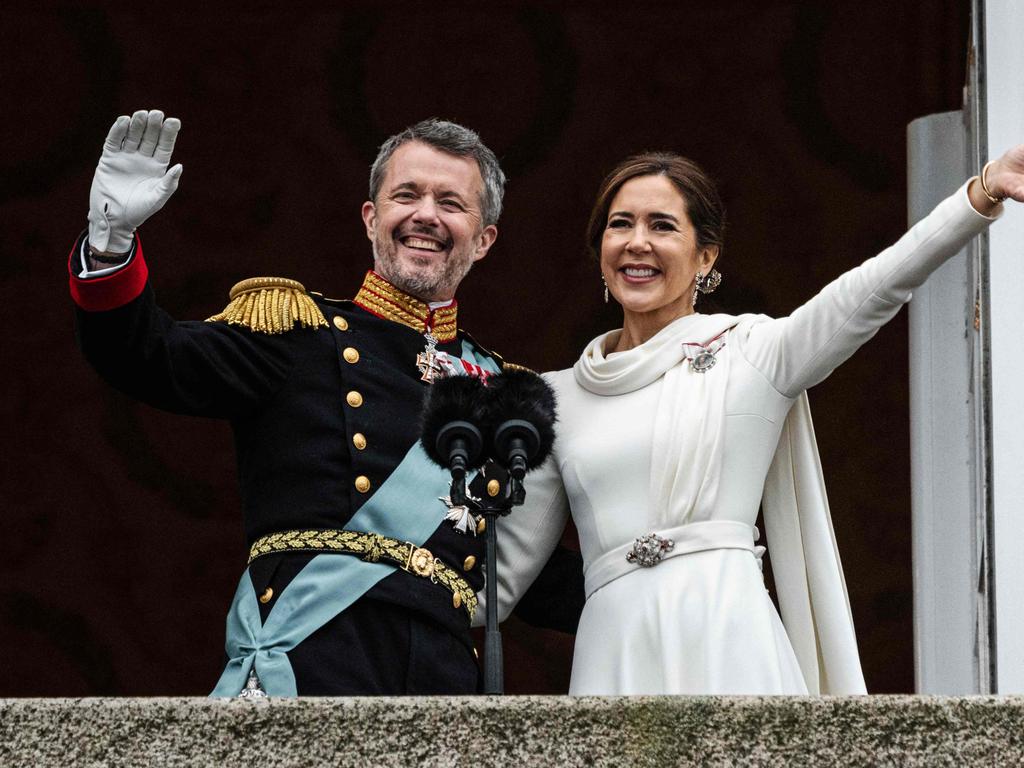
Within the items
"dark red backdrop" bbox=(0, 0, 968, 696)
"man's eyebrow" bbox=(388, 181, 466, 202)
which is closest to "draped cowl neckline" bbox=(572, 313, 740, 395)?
"man's eyebrow" bbox=(388, 181, 466, 202)

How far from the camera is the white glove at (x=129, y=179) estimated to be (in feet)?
11.7

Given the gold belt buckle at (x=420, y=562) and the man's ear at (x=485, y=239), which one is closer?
the gold belt buckle at (x=420, y=562)

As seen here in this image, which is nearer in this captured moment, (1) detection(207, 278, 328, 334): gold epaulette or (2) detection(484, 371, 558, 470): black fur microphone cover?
(2) detection(484, 371, 558, 470): black fur microphone cover

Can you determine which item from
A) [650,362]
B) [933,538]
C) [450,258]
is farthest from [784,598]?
[933,538]

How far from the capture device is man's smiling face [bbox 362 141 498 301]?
4.05m

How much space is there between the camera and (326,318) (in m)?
3.96

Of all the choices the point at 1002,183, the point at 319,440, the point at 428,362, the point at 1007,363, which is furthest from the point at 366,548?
the point at 1007,363

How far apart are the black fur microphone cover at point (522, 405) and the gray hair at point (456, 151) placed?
2.88 ft

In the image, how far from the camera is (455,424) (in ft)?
10.6

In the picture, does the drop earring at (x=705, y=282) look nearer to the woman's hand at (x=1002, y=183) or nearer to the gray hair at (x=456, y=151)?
the gray hair at (x=456, y=151)

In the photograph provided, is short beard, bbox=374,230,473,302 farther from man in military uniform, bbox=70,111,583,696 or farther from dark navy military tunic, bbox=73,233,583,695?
dark navy military tunic, bbox=73,233,583,695

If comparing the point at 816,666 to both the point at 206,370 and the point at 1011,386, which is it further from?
the point at 206,370

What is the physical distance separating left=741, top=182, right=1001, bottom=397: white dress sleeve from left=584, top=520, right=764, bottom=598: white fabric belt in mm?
245

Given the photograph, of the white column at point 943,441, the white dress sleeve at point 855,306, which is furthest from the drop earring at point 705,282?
the white column at point 943,441
